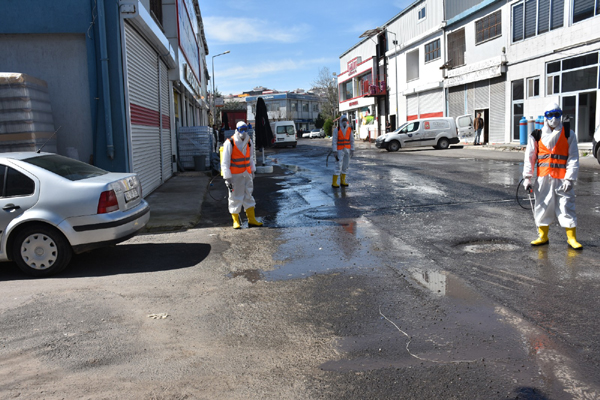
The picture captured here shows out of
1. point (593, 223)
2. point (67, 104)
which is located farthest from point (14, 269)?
point (593, 223)

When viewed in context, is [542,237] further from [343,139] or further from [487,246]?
[343,139]

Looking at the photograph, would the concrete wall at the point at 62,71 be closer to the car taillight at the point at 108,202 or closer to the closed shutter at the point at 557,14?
the car taillight at the point at 108,202

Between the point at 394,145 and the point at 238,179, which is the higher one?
the point at 394,145

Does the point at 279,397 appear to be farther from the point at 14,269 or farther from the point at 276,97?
the point at 276,97

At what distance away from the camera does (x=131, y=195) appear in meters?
6.69

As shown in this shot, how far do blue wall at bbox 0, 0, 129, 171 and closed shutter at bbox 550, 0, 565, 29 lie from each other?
809 inches

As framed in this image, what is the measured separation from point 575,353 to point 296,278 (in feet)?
9.28

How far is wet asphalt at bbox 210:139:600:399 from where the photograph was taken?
324 centimetres

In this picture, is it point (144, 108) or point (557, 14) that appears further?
point (557, 14)

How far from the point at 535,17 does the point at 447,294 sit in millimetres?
24622

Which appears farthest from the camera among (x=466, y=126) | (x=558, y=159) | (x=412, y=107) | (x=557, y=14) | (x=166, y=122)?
(x=412, y=107)

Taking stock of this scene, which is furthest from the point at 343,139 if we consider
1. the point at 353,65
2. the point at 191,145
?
the point at 353,65

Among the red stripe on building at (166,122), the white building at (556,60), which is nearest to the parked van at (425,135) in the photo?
the white building at (556,60)

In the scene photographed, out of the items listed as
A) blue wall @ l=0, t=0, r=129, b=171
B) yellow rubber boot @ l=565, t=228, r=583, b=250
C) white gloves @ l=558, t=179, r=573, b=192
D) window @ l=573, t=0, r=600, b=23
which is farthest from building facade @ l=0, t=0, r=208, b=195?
window @ l=573, t=0, r=600, b=23
